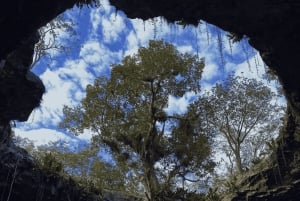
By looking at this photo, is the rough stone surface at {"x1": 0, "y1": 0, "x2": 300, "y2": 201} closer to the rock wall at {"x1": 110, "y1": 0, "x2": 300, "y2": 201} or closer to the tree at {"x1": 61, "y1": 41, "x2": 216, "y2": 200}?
the rock wall at {"x1": 110, "y1": 0, "x2": 300, "y2": 201}

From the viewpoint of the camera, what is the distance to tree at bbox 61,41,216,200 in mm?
17953

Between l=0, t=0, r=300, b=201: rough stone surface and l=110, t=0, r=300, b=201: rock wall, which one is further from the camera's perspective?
l=110, t=0, r=300, b=201: rock wall

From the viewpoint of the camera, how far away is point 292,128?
39.1ft

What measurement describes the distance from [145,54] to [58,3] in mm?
10534

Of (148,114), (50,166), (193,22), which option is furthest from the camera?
(148,114)

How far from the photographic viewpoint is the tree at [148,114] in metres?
18.0

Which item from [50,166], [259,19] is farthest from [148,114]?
[259,19]

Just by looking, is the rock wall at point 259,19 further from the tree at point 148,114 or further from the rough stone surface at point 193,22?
the tree at point 148,114

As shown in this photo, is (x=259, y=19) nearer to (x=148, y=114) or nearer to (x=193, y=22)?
(x=193, y=22)

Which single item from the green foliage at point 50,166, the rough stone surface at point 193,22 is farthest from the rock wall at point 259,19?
the green foliage at point 50,166

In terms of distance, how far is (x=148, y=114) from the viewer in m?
18.6

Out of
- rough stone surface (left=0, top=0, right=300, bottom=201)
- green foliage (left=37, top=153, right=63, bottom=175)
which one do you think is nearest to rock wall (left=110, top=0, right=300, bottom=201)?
rough stone surface (left=0, top=0, right=300, bottom=201)

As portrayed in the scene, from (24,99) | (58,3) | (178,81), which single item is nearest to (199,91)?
(178,81)

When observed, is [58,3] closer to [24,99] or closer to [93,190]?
[24,99]
